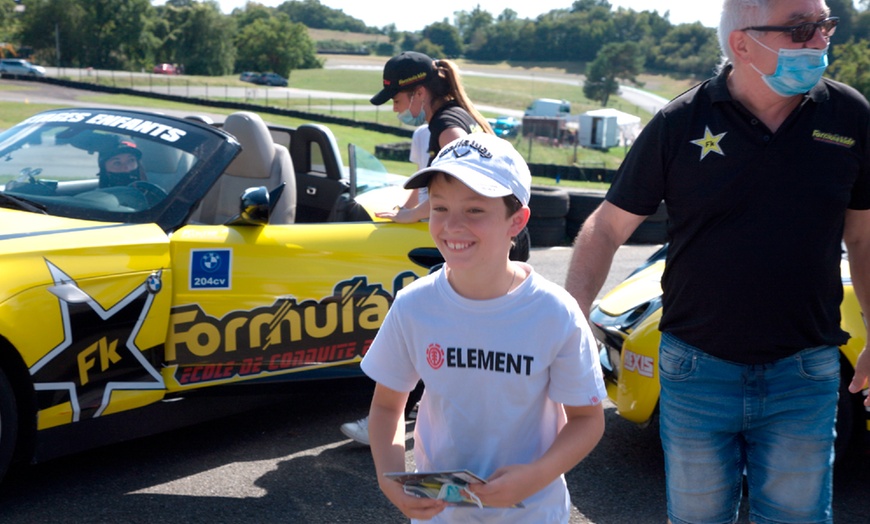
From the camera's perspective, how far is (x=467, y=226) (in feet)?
6.56

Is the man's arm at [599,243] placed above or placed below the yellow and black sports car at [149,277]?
above

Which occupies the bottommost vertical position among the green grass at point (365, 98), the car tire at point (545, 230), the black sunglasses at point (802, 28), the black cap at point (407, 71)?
the green grass at point (365, 98)

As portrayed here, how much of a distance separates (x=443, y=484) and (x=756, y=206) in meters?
1.10

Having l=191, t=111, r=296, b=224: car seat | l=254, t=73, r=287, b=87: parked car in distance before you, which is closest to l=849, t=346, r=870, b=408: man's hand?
l=191, t=111, r=296, b=224: car seat

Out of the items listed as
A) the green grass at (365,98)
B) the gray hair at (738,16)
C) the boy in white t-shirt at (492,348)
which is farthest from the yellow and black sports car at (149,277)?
the green grass at (365,98)

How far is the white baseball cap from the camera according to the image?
1969 mm

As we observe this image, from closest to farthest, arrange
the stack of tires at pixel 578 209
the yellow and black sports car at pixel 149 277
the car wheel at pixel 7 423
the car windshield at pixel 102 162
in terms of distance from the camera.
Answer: the car wheel at pixel 7 423 → the yellow and black sports car at pixel 149 277 → the car windshield at pixel 102 162 → the stack of tires at pixel 578 209

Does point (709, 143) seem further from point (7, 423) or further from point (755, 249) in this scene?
point (7, 423)

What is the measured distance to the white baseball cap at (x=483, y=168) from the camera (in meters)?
1.97

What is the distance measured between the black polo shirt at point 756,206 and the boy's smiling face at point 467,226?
63cm

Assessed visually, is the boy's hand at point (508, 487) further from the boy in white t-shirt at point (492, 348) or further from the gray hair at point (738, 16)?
the gray hair at point (738, 16)

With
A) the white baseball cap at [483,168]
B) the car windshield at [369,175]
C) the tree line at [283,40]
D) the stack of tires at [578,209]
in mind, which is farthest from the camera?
the tree line at [283,40]

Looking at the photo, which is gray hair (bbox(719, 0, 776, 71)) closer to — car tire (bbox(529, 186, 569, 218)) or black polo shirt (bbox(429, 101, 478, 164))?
black polo shirt (bbox(429, 101, 478, 164))

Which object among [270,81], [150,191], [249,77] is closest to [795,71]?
[150,191]
